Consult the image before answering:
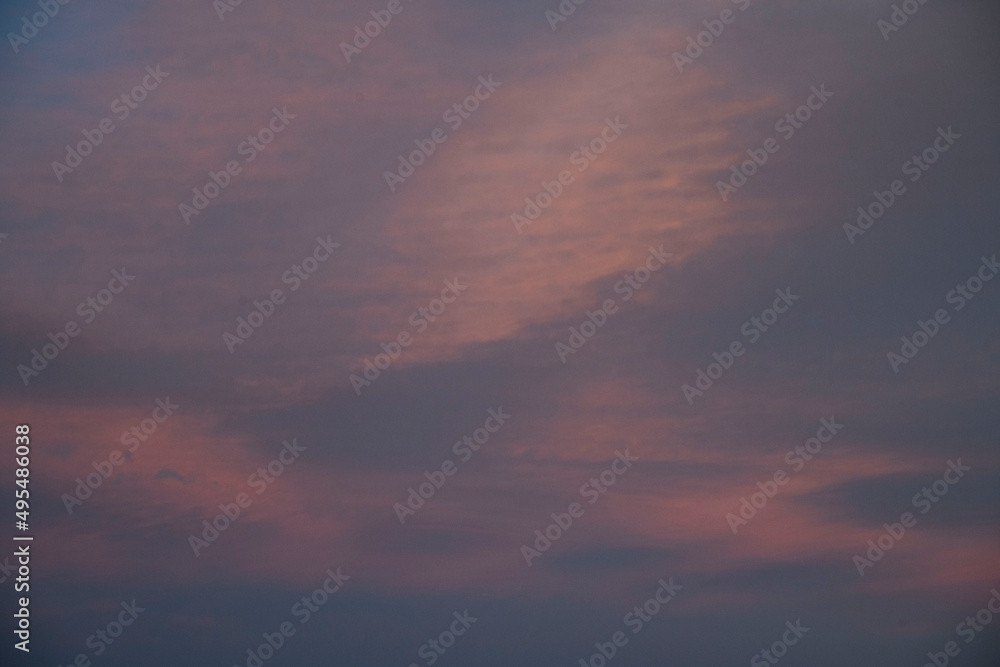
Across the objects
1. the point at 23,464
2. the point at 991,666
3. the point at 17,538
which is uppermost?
the point at 23,464

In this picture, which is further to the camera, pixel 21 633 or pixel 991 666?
pixel 991 666

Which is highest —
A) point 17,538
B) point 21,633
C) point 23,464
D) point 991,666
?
point 23,464

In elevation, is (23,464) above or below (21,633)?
above

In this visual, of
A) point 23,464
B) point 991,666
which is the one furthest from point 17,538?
point 991,666

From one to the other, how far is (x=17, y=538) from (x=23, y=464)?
5.53 feet

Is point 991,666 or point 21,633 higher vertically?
point 21,633

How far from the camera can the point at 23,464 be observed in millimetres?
13734

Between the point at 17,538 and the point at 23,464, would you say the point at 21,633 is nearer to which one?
the point at 17,538

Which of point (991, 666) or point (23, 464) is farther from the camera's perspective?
point (991, 666)

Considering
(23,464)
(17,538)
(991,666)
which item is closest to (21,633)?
(17,538)

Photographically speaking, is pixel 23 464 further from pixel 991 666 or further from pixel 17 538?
pixel 991 666

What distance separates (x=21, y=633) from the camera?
13.4m

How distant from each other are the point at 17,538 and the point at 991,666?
23997mm

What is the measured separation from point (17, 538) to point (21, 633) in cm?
206
